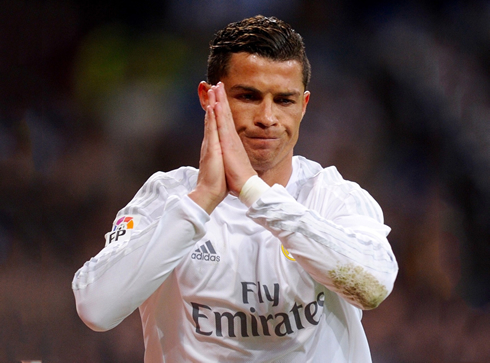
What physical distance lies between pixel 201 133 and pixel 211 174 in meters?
1.80

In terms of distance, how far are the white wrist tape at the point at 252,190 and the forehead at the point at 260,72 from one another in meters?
0.33

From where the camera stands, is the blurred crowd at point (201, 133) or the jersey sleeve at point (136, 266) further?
the blurred crowd at point (201, 133)

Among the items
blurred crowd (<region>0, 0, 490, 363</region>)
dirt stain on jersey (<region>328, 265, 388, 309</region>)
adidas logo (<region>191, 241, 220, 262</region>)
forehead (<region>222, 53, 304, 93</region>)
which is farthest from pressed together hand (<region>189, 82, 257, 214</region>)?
blurred crowd (<region>0, 0, 490, 363</region>)

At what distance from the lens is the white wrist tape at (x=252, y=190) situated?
51.4 inches

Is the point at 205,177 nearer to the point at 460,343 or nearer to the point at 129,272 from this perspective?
the point at 129,272

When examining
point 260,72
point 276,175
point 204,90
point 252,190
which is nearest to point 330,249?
point 252,190

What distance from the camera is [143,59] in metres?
3.10

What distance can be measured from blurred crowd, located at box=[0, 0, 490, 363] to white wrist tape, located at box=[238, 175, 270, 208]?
1.80m

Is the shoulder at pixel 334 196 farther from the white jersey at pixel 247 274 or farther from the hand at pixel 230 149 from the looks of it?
the hand at pixel 230 149

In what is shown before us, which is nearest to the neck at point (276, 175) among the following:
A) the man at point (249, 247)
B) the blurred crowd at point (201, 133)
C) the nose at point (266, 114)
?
the man at point (249, 247)

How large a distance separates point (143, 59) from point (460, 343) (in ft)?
8.10

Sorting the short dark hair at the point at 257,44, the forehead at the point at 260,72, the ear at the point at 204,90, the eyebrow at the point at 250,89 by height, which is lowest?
the ear at the point at 204,90

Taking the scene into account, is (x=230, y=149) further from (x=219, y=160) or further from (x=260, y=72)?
(x=260, y=72)

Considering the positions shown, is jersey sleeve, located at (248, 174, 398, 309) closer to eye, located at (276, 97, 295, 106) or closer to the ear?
eye, located at (276, 97, 295, 106)
